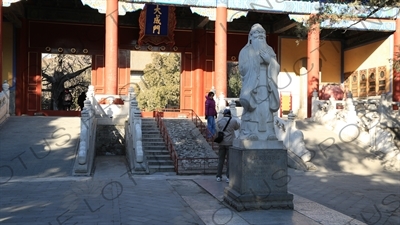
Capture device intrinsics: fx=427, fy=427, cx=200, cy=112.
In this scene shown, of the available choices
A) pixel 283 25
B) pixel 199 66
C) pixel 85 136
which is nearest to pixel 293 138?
pixel 85 136

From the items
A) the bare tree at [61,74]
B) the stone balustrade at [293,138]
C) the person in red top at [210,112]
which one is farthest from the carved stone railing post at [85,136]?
the bare tree at [61,74]

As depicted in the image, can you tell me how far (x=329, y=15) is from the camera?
8.66 meters

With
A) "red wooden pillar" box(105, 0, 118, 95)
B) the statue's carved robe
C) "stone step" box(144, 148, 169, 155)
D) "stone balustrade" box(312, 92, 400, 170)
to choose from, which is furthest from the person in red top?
the statue's carved robe

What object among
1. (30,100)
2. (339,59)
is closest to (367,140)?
(339,59)

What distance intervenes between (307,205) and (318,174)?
403 centimetres

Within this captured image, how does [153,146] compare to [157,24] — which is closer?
[153,146]

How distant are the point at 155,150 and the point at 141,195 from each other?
161 inches

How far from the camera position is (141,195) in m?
6.67

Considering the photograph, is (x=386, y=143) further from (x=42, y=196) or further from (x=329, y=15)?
(x=42, y=196)

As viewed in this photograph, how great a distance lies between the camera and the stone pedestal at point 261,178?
5.45 meters

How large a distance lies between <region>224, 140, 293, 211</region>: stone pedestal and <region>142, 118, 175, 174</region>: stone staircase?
4.37 meters

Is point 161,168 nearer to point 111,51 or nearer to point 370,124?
point 111,51

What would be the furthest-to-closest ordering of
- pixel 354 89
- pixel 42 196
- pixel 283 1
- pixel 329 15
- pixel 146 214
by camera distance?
pixel 354 89 → pixel 283 1 → pixel 329 15 → pixel 42 196 → pixel 146 214

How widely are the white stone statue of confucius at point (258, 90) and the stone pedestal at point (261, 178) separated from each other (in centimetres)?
24
